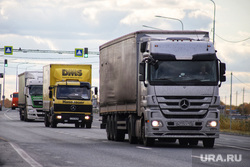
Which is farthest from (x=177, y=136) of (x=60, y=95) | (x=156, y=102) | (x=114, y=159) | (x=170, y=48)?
(x=60, y=95)

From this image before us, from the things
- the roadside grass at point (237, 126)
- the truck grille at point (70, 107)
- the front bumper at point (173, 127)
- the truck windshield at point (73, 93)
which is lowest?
the roadside grass at point (237, 126)

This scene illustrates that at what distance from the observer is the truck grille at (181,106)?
65.2ft

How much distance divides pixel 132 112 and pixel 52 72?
19735mm

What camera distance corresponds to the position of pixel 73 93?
39.8m

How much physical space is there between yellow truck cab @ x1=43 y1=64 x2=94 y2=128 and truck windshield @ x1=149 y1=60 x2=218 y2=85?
19.7 m

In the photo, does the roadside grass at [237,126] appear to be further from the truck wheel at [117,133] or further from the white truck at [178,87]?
the white truck at [178,87]

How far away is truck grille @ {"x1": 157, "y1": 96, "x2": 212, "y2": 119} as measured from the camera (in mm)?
19859

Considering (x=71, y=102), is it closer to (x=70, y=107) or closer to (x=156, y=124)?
(x=70, y=107)

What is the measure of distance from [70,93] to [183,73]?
805 inches

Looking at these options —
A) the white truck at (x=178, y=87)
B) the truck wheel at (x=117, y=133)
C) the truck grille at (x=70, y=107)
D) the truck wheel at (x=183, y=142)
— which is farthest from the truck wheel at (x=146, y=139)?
the truck grille at (x=70, y=107)

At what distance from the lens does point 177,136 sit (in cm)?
1991

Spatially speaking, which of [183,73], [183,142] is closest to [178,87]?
[183,73]

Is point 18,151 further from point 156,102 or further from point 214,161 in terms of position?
point 214,161

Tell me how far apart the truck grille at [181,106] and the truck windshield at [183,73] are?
17.8 inches
